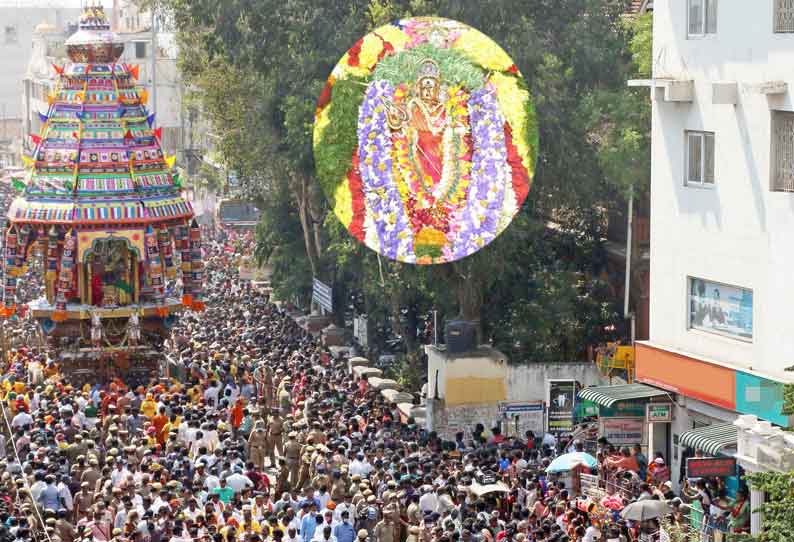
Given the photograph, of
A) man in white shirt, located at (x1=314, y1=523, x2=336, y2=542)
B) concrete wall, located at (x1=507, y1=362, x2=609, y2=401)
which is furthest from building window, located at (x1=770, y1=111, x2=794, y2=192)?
concrete wall, located at (x1=507, y1=362, x2=609, y2=401)

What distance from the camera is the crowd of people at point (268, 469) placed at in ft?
66.3

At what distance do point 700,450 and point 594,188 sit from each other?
1135 cm

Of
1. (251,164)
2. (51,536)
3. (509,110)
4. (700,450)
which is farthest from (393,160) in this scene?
(251,164)

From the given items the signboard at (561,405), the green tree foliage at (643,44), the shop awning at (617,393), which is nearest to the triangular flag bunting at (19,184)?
the green tree foliage at (643,44)

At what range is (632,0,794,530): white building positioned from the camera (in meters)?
22.3

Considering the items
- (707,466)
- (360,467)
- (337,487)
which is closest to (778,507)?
(707,466)

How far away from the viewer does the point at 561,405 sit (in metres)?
26.5

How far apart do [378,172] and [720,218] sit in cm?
612

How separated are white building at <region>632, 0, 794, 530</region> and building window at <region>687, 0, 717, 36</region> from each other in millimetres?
19

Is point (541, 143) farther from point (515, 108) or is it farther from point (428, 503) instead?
point (428, 503)

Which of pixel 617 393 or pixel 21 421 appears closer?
pixel 617 393

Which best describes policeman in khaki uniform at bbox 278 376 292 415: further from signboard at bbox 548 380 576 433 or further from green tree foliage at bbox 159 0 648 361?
signboard at bbox 548 380 576 433

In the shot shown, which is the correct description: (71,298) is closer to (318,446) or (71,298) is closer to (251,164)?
(251,164)

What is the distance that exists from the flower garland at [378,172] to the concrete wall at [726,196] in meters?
4.30
